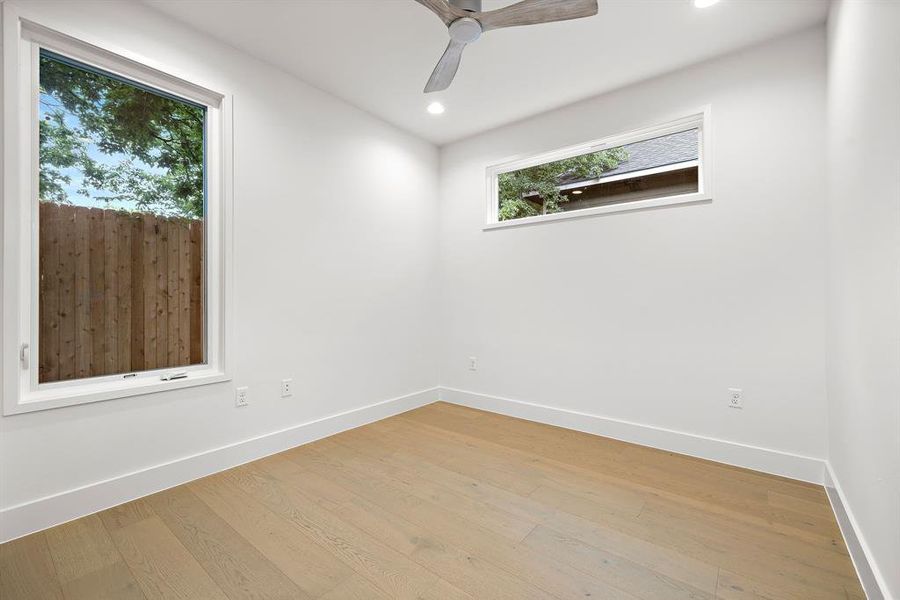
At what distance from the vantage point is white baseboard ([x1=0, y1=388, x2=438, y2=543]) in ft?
6.02

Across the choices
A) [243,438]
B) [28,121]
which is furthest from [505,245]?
[28,121]

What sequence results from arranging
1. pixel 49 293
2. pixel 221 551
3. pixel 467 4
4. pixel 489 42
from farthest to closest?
pixel 489 42 → pixel 49 293 → pixel 467 4 → pixel 221 551

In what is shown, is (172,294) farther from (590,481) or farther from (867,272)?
(867,272)

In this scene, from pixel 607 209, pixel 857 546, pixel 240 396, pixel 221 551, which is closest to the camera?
pixel 857 546

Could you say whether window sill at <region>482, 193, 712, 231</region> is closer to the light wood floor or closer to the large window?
the large window

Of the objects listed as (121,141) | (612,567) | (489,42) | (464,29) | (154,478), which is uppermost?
(489,42)

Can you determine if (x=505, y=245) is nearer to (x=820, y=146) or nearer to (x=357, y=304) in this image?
(x=357, y=304)

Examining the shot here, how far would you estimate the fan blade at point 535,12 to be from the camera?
172 centimetres

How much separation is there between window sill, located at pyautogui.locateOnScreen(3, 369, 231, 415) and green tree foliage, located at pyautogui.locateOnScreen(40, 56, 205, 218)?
0.98m

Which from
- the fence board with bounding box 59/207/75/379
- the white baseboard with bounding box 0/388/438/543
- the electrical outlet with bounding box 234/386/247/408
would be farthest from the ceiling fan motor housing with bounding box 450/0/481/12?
the white baseboard with bounding box 0/388/438/543

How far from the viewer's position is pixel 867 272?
1521 mm

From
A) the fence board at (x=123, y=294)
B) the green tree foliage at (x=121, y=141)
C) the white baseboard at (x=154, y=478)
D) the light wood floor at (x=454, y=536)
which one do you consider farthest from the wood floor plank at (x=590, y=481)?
the green tree foliage at (x=121, y=141)

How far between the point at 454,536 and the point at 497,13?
2.41m

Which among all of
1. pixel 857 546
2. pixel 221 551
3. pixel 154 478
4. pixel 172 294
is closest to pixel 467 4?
pixel 172 294
